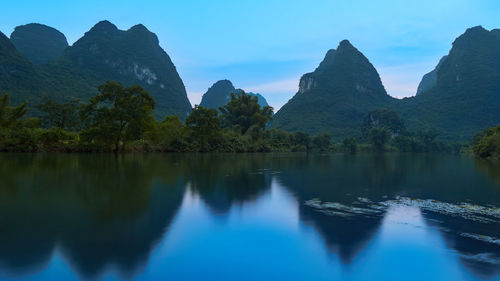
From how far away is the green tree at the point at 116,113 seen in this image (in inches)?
1358

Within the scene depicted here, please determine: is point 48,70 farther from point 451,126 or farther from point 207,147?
point 451,126

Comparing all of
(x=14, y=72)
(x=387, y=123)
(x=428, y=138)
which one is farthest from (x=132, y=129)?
(x=387, y=123)

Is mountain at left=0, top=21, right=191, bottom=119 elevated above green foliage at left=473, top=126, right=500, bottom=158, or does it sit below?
above

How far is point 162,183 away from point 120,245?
23.7ft

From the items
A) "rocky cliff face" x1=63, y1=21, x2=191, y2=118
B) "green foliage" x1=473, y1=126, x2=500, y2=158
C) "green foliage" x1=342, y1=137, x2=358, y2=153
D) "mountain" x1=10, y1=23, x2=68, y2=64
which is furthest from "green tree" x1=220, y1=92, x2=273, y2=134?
"mountain" x1=10, y1=23, x2=68, y2=64

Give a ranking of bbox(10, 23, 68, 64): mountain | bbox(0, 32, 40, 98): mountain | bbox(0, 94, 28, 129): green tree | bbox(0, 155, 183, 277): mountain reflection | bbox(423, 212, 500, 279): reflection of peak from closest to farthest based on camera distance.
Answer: bbox(0, 155, 183, 277): mountain reflection
bbox(423, 212, 500, 279): reflection of peak
bbox(0, 94, 28, 129): green tree
bbox(0, 32, 40, 98): mountain
bbox(10, 23, 68, 64): mountain

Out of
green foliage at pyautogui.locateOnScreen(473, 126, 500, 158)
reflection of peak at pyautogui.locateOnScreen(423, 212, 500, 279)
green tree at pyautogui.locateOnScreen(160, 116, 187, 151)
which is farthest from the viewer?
green tree at pyautogui.locateOnScreen(160, 116, 187, 151)

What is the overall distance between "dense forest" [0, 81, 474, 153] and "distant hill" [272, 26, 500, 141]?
165 ft

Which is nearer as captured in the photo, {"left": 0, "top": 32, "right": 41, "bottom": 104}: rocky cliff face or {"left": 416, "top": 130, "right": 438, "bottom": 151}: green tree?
{"left": 0, "top": 32, "right": 41, "bottom": 104}: rocky cliff face

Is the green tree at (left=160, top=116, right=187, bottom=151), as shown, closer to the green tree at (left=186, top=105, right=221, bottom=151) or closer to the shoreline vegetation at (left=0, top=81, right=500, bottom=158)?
the shoreline vegetation at (left=0, top=81, right=500, bottom=158)

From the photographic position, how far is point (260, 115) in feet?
206

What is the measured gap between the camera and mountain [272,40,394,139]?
119 meters

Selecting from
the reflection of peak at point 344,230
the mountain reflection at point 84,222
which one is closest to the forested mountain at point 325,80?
the mountain reflection at point 84,222

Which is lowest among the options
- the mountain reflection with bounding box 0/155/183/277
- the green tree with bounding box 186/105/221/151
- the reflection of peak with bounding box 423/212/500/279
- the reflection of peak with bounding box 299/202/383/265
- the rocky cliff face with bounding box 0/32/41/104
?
the reflection of peak with bounding box 423/212/500/279
